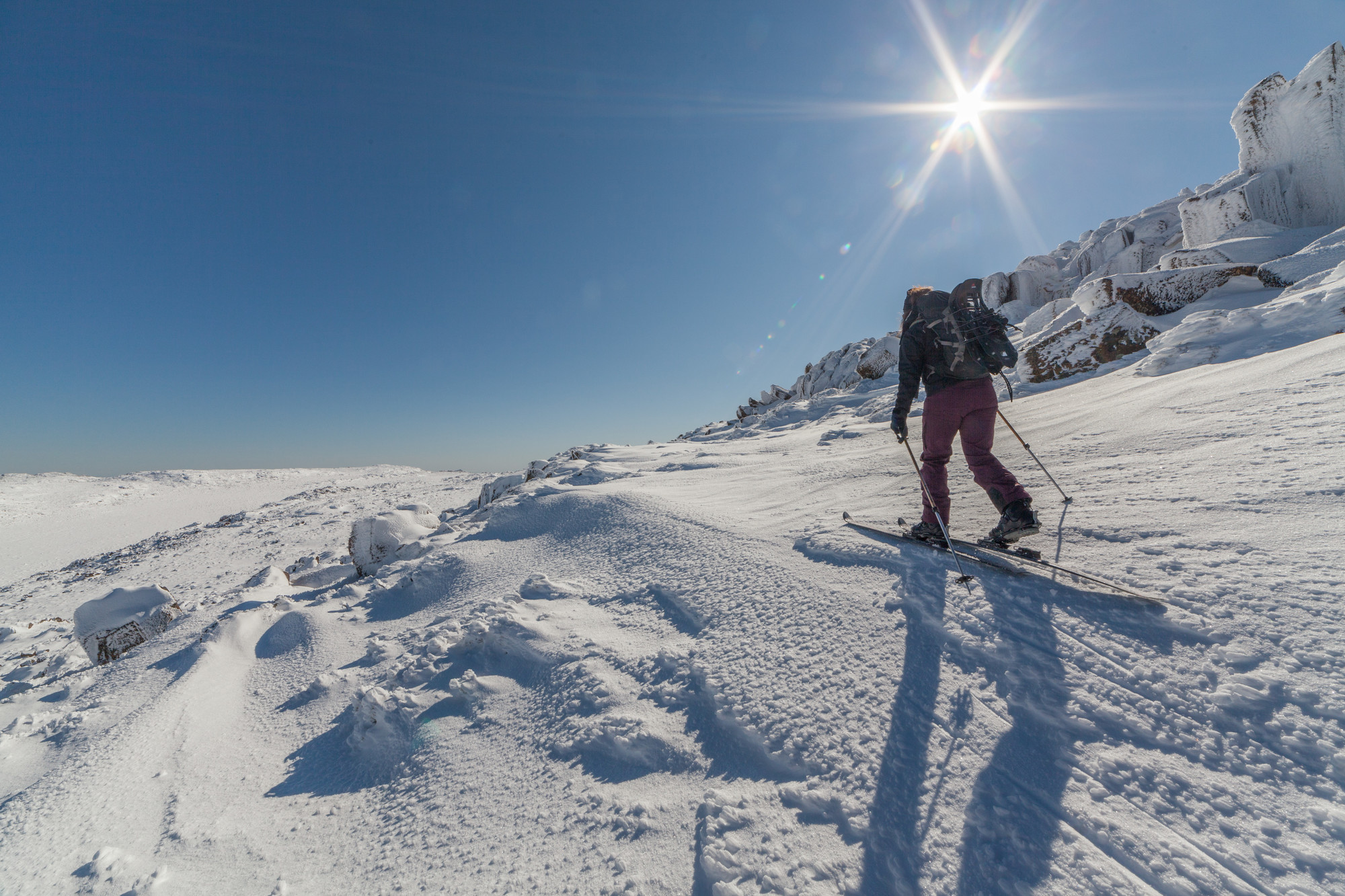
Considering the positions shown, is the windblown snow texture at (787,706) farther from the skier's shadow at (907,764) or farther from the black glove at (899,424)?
the black glove at (899,424)

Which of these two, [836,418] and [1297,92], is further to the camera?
[836,418]

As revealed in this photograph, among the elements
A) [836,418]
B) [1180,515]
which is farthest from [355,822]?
[836,418]

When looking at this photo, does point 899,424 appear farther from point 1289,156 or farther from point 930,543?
point 1289,156

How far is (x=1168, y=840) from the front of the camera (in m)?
1.27

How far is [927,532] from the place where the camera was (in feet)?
10.3

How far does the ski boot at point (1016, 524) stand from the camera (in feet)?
9.28

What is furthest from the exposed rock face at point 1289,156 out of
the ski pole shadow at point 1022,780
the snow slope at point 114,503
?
the snow slope at point 114,503

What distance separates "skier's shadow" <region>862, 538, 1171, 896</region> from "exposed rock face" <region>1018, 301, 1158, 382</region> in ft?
27.0

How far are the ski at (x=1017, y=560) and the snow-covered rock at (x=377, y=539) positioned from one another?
682cm

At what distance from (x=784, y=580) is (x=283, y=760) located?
320 centimetres

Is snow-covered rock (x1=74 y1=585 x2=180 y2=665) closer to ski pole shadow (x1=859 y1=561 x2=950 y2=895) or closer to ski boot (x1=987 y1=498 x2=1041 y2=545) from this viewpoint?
ski pole shadow (x1=859 y1=561 x2=950 y2=895)

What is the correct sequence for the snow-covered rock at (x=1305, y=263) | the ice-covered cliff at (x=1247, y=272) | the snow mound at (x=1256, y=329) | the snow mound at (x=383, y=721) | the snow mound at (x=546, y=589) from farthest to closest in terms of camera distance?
1. the snow-covered rock at (x=1305, y=263)
2. the ice-covered cliff at (x=1247, y=272)
3. the snow mound at (x=1256, y=329)
4. the snow mound at (x=546, y=589)
5. the snow mound at (x=383, y=721)

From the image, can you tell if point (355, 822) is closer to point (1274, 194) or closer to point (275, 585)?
point (275, 585)

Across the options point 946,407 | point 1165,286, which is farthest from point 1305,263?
point 946,407
